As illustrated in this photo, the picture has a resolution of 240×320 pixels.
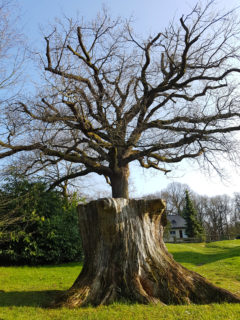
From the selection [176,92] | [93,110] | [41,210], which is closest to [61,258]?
[41,210]

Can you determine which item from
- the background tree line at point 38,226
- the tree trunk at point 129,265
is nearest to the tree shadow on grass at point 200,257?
the background tree line at point 38,226

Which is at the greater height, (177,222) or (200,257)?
(177,222)

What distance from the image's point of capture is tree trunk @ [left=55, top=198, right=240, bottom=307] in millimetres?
5246

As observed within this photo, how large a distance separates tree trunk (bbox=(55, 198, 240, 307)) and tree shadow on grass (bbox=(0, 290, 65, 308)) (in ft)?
2.03

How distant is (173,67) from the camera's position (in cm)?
1071

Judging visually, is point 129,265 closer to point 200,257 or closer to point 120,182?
point 120,182

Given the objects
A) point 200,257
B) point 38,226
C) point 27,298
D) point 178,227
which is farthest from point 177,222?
point 27,298

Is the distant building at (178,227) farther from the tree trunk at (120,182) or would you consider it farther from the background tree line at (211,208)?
the tree trunk at (120,182)

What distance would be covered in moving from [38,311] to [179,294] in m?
2.76

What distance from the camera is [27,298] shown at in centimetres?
603

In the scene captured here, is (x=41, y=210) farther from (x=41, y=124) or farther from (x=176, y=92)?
(x=176, y=92)

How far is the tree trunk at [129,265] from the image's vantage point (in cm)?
525

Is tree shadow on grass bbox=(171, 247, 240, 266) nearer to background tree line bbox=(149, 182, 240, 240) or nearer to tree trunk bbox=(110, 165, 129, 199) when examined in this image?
tree trunk bbox=(110, 165, 129, 199)

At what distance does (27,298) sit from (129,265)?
2.57m
